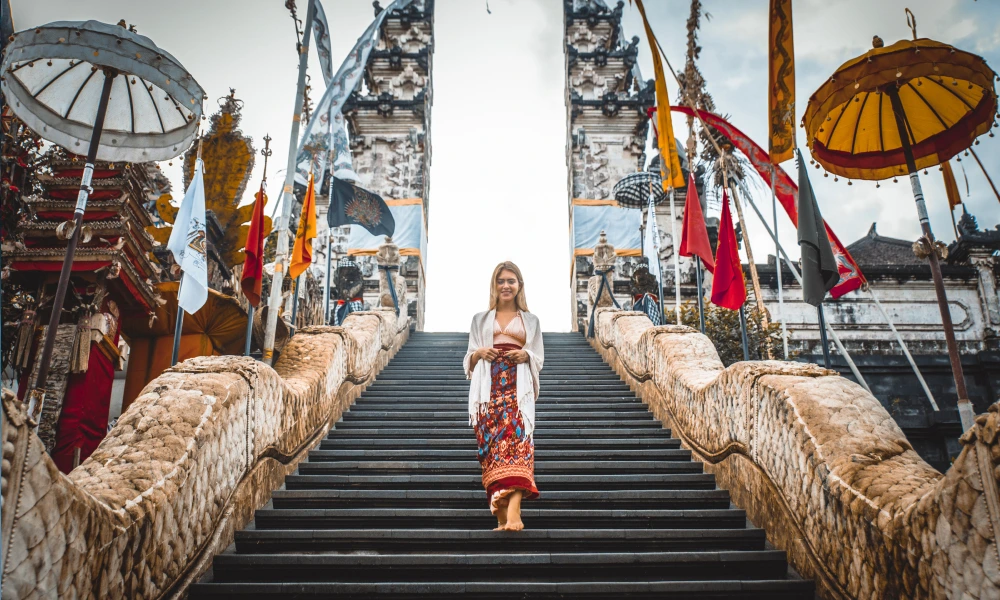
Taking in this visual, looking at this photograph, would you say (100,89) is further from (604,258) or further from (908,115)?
(604,258)

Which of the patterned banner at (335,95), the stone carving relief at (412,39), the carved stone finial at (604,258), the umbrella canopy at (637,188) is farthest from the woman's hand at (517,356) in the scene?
the stone carving relief at (412,39)

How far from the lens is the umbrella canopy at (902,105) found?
4320 millimetres

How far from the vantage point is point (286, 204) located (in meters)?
7.11

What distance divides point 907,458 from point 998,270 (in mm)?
12948

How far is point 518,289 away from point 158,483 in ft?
8.28

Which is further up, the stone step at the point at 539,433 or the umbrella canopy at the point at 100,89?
the umbrella canopy at the point at 100,89

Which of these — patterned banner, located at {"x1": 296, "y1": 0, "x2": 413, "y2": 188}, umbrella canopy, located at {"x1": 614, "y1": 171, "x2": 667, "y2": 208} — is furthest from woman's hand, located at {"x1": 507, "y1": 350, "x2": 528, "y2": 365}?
umbrella canopy, located at {"x1": 614, "y1": 171, "x2": 667, "y2": 208}

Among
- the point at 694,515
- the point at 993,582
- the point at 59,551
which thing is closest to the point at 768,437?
the point at 694,515

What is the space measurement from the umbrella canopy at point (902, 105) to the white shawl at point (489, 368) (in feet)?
8.79

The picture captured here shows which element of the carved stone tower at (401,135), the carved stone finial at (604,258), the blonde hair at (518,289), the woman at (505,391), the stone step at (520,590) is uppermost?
the carved stone tower at (401,135)

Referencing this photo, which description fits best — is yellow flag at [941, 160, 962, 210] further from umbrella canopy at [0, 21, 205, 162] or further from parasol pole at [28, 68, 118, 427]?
parasol pole at [28, 68, 118, 427]

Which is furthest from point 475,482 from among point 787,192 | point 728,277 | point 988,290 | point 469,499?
point 988,290

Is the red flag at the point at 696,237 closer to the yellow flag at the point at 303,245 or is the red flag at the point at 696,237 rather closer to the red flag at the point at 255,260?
the yellow flag at the point at 303,245

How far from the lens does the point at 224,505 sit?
3988 mm
